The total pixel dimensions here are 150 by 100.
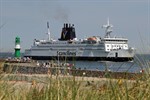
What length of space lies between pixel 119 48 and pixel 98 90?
84.0m

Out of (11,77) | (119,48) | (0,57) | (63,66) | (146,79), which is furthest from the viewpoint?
(119,48)

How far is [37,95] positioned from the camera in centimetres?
486

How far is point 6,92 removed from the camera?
5047mm

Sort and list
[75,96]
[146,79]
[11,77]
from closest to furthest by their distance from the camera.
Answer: [75,96], [146,79], [11,77]

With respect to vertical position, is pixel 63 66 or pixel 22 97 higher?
pixel 63 66

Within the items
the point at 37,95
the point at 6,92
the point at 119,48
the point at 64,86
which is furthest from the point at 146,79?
the point at 119,48

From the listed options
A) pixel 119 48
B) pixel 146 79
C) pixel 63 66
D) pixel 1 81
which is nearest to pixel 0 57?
pixel 1 81

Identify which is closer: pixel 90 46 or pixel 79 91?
pixel 79 91

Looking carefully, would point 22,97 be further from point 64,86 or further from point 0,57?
point 0,57

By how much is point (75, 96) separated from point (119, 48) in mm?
84595

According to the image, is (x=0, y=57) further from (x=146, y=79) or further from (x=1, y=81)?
(x=146, y=79)

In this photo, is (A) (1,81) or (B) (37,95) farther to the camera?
(A) (1,81)

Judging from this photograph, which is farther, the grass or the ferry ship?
the ferry ship

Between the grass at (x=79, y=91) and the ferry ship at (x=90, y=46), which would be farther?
the ferry ship at (x=90, y=46)
